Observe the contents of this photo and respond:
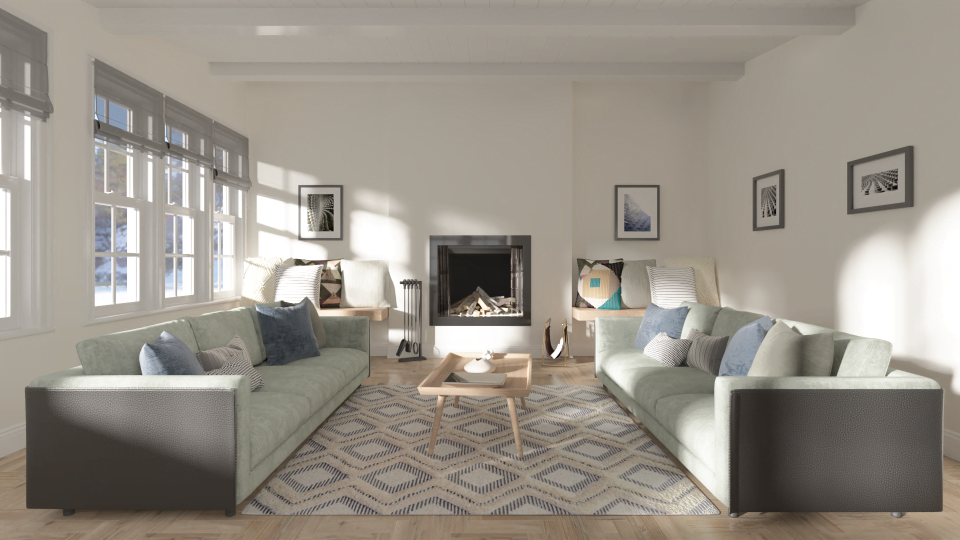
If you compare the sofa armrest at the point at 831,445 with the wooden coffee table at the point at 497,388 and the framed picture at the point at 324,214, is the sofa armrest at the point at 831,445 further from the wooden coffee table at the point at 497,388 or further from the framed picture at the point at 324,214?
the framed picture at the point at 324,214

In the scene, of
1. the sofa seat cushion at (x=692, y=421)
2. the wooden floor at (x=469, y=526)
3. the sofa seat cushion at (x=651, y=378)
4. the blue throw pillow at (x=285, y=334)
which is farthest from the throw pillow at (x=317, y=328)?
the sofa seat cushion at (x=692, y=421)

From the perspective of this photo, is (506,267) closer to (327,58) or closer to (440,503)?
(327,58)

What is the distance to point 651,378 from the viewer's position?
3.30 metres

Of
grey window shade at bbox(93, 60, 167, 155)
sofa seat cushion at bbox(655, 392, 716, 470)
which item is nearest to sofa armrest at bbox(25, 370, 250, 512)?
sofa seat cushion at bbox(655, 392, 716, 470)

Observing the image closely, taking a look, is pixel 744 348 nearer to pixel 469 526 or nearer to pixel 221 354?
pixel 469 526

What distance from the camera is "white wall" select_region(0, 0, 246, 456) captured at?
3.11 m

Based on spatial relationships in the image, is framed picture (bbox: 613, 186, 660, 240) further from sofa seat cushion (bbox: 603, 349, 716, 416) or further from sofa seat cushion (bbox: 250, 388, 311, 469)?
sofa seat cushion (bbox: 250, 388, 311, 469)

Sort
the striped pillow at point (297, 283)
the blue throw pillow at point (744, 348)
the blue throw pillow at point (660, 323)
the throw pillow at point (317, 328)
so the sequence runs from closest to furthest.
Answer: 1. the blue throw pillow at point (744, 348)
2. the blue throw pillow at point (660, 323)
3. the throw pillow at point (317, 328)
4. the striped pillow at point (297, 283)

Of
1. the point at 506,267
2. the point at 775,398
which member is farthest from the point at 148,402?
the point at 506,267

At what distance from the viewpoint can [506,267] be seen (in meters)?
6.18

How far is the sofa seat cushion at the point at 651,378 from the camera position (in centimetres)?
303

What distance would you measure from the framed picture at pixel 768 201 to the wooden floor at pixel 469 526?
2823 mm

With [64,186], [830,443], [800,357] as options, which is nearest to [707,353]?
[800,357]

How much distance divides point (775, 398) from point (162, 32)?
458 centimetres
